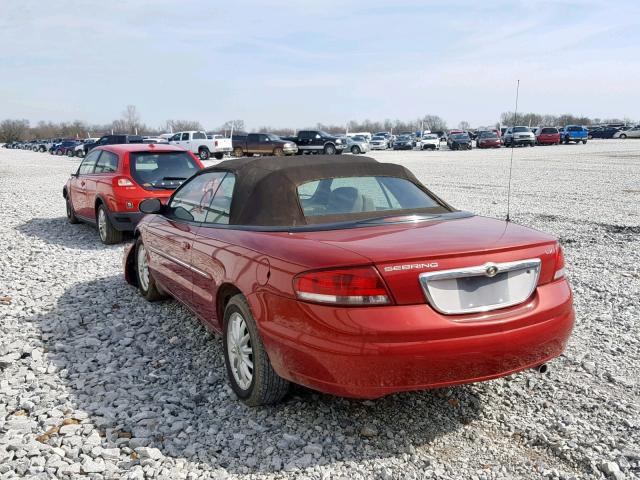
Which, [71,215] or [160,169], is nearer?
[160,169]

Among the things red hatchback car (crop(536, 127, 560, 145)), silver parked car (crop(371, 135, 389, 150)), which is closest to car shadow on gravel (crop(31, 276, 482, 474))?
silver parked car (crop(371, 135, 389, 150))

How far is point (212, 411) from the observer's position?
3.54 meters

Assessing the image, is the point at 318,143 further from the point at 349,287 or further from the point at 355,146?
the point at 349,287

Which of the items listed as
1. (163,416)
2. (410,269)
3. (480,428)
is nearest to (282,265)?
(410,269)

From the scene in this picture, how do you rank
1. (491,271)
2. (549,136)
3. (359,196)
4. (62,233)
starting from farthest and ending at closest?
(549,136), (62,233), (359,196), (491,271)

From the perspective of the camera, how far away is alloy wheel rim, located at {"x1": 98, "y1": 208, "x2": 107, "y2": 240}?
895 cm

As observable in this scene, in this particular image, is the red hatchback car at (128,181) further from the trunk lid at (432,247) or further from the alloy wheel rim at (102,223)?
the trunk lid at (432,247)

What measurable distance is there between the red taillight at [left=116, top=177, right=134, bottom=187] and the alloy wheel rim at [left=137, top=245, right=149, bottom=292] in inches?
120

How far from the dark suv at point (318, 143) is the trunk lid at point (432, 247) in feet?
118

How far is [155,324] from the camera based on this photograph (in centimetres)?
512

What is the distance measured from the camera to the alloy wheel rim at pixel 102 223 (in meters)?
8.95

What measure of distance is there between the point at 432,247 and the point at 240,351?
1.44 metres

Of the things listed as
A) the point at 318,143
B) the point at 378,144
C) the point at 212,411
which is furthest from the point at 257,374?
the point at 378,144

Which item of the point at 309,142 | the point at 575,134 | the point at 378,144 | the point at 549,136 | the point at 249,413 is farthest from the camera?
the point at 378,144
